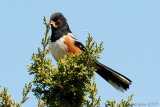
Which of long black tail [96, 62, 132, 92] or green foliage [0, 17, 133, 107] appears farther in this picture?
long black tail [96, 62, 132, 92]

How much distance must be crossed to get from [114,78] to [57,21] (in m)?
1.54

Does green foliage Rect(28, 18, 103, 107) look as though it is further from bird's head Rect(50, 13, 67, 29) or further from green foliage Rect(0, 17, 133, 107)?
bird's head Rect(50, 13, 67, 29)

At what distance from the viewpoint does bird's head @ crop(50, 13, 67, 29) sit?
494 cm

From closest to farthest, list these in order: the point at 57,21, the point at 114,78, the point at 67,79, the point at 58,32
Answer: the point at 67,79
the point at 114,78
the point at 58,32
the point at 57,21

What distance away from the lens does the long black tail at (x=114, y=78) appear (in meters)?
4.31

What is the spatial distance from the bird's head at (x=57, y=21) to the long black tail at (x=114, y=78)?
107cm

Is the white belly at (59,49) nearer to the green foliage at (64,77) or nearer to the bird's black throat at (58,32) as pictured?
the bird's black throat at (58,32)

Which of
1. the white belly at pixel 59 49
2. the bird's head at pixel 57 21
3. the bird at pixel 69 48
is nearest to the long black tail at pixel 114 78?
the bird at pixel 69 48

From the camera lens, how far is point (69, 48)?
4641 millimetres

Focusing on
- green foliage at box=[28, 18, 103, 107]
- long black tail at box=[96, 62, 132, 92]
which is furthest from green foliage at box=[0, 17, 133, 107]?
long black tail at box=[96, 62, 132, 92]

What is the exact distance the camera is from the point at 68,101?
335 centimetres

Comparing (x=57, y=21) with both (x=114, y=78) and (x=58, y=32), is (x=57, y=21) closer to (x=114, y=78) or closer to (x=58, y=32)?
(x=58, y=32)

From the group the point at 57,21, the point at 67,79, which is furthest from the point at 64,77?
the point at 57,21

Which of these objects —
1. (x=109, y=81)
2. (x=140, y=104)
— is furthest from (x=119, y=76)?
(x=140, y=104)
